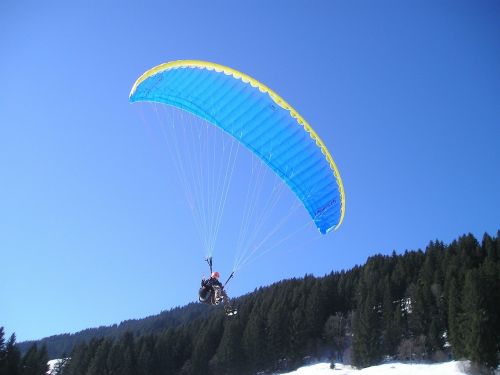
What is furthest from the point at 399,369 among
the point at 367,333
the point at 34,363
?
the point at 34,363

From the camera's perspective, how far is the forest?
1323 inches

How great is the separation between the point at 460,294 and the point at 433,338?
14.2 feet

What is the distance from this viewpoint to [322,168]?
13.9 meters

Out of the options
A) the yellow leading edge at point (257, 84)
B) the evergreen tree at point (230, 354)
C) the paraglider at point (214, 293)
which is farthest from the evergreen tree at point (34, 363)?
the yellow leading edge at point (257, 84)

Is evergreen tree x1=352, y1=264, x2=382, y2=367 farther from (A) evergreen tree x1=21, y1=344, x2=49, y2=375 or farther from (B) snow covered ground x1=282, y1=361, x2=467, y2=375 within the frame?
(A) evergreen tree x1=21, y1=344, x2=49, y2=375

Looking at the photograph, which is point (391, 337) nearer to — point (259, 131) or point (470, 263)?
point (470, 263)

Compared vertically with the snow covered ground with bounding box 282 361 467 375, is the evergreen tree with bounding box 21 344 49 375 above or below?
above

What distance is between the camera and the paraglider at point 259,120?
13430mm

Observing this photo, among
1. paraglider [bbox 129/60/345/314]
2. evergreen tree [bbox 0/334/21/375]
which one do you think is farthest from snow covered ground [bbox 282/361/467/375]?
evergreen tree [bbox 0/334/21/375]

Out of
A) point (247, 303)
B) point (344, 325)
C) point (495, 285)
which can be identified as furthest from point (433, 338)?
point (247, 303)

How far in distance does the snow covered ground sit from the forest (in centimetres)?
87

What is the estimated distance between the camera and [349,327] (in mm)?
49969

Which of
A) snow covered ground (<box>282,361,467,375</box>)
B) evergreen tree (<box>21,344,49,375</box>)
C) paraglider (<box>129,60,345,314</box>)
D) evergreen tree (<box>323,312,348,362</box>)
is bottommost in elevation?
snow covered ground (<box>282,361,467,375</box>)

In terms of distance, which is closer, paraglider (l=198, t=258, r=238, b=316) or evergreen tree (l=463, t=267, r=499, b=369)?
paraglider (l=198, t=258, r=238, b=316)
